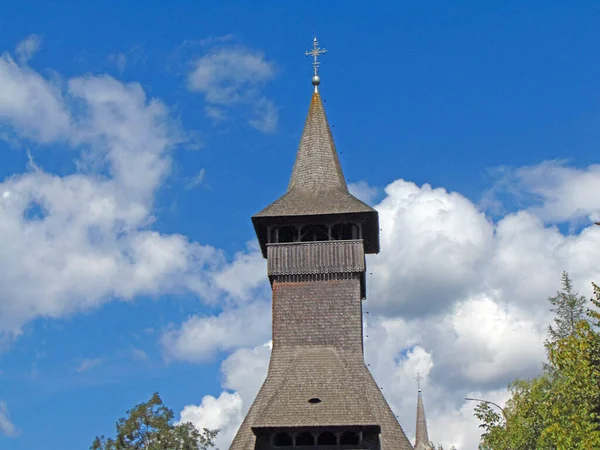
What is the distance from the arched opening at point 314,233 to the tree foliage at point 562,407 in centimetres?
894

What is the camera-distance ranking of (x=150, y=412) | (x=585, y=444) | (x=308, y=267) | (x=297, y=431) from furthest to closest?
(x=150, y=412)
(x=308, y=267)
(x=297, y=431)
(x=585, y=444)

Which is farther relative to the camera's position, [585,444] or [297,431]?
[297,431]

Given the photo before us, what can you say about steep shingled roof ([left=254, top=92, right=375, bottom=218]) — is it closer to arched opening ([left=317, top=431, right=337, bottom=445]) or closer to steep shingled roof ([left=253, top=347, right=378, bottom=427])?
steep shingled roof ([left=253, top=347, right=378, bottom=427])

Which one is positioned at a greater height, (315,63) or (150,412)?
(315,63)

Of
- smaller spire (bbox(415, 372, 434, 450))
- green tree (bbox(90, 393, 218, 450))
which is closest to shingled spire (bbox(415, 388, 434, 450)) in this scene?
smaller spire (bbox(415, 372, 434, 450))

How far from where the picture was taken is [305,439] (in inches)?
1071

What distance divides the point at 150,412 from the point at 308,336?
15146 mm

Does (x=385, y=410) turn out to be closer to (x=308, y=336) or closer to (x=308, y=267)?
(x=308, y=336)

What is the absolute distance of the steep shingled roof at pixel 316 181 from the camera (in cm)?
3112

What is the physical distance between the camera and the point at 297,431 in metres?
26.0

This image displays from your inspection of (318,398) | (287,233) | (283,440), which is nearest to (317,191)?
(287,233)

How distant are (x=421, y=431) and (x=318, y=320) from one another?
122ft

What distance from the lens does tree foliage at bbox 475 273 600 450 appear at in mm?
19594

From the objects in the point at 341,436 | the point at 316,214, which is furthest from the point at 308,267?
the point at 341,436
